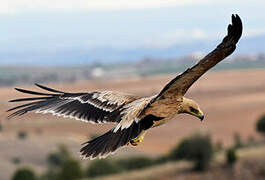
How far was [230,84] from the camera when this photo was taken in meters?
97.9

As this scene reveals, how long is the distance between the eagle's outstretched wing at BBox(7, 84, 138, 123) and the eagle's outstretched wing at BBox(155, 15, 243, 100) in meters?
0.73

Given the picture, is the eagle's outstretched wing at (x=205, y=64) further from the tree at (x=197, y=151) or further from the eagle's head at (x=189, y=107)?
the tree at (x=197, y=151)

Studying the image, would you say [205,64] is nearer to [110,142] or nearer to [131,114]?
[131,114]

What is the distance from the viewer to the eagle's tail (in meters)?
5.34

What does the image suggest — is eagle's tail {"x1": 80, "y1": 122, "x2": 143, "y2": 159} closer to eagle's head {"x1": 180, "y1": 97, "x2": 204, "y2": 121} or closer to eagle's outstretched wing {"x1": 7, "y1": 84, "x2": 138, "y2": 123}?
eagle's outstretched wing {"x1": 7, "y1": 84, "x2": 138, "y2": 123}

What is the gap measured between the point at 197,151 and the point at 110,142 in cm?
3601

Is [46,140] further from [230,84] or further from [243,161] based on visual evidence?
[230,84]

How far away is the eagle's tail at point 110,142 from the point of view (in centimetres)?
534

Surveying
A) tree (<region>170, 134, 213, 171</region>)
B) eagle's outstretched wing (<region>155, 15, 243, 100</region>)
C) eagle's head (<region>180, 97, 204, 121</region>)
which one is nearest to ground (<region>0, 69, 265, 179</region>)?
tree (<region>170, 134, 213, 171</region>)

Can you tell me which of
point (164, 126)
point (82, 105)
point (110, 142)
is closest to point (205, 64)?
point (110, 142)

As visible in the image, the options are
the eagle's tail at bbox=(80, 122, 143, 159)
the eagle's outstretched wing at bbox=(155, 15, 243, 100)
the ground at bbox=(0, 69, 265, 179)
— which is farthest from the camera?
the ground at bbox=(0, 69, 265, 179)

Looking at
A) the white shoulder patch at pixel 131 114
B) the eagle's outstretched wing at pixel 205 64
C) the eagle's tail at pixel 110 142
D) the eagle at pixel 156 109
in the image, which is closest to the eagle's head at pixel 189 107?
the eagle at pixel 156 109

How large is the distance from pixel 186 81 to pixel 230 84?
308ft

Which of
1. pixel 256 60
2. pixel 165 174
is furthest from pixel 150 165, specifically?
pixel 256 60
